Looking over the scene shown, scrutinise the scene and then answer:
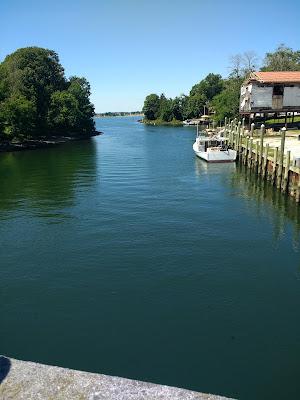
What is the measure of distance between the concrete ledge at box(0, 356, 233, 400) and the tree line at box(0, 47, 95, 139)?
73900mm

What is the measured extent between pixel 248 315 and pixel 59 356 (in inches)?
303

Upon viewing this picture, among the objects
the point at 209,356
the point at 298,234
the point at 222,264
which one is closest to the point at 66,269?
the point at 222,264

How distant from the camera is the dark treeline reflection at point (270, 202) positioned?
2706 centimetres

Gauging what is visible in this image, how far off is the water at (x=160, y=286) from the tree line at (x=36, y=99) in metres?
44.3

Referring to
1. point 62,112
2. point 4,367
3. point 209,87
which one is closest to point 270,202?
point 4,367

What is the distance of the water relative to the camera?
519 inches

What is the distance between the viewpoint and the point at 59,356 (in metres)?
13.6

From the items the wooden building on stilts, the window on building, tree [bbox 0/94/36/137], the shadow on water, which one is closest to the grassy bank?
tree [bbox 0/94/36/137]

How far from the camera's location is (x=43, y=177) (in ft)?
155

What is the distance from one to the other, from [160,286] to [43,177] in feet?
108

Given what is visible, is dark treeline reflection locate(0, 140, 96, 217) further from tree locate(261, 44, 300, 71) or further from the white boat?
tree locate(261, 44, 300, 71)

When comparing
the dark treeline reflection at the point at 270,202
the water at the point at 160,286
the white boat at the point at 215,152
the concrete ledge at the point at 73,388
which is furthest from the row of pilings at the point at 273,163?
the concrete ledge at the point at 73,388

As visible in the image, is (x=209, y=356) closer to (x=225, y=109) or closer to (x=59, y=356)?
(x=59, y=356)

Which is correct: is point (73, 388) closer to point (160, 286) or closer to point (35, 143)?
point (160, 286)
